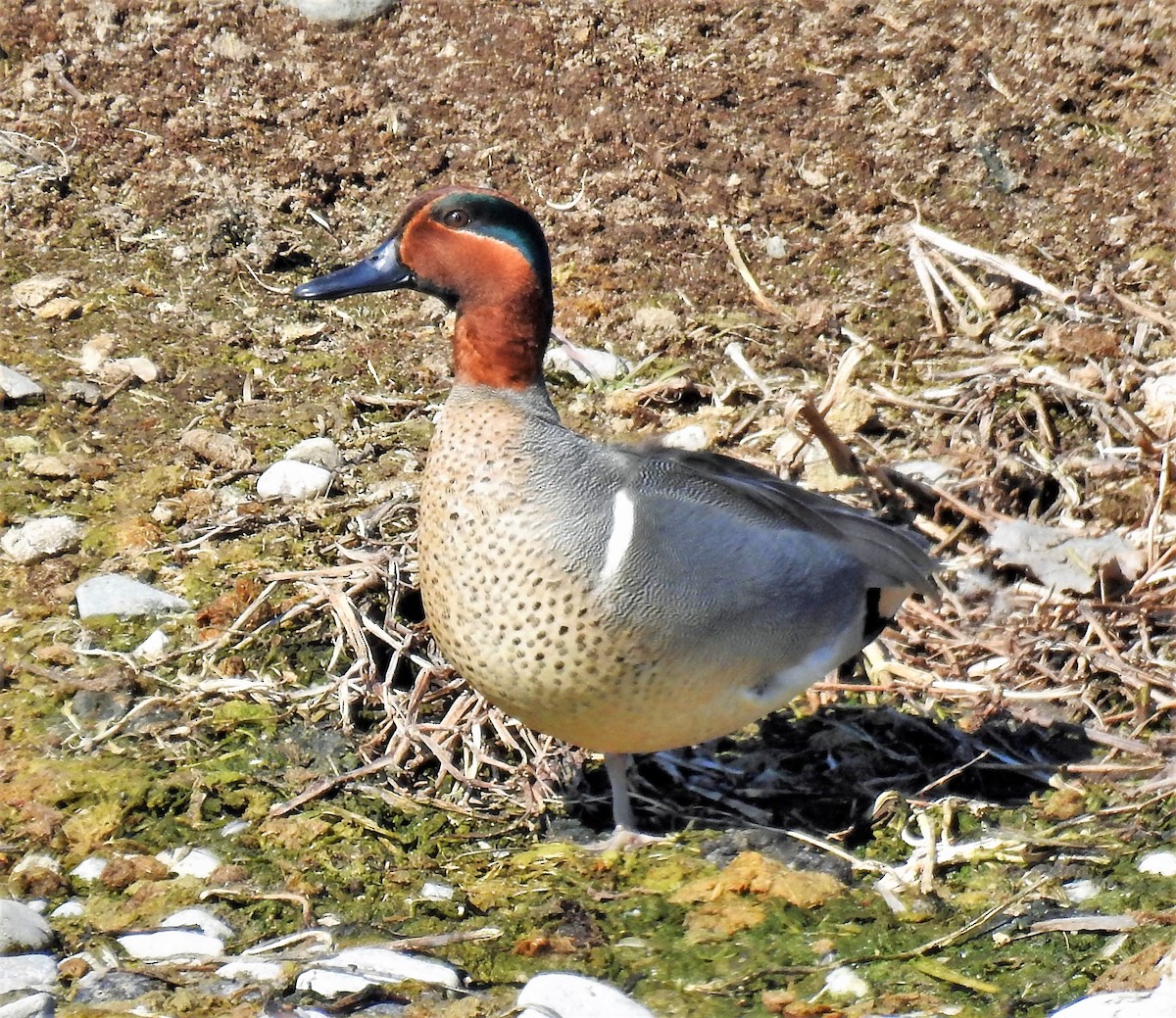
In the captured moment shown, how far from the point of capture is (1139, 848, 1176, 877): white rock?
3.31 meters

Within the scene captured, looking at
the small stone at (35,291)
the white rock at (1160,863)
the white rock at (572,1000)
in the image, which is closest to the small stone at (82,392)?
the small stone at (35,291)

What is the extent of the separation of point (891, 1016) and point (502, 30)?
4.63 metres

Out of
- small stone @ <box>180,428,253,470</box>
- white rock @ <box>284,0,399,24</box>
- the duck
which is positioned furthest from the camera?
white rock @ <box>284,0,399,24</box>

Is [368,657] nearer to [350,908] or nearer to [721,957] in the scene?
[350,908]

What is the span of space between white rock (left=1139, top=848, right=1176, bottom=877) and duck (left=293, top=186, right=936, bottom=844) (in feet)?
2.63

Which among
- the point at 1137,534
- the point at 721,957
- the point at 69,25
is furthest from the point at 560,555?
the point at 69,25

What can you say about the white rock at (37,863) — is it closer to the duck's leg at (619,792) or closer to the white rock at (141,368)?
the duck's leg at (619,792)

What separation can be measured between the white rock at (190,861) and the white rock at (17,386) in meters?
2.12

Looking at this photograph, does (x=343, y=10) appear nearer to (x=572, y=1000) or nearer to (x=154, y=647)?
(x=154, y=647)

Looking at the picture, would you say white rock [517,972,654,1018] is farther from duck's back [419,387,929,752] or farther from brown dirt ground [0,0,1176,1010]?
brown dirt ground [0,0,1176,1010]

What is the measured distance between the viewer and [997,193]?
5.84 meters

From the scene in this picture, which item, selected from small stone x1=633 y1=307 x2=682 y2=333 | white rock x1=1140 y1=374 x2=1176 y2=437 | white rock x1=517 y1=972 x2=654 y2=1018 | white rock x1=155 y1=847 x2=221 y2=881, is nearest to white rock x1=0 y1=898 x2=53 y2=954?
white rock x1=155 y1=847 x2=221 y2=881

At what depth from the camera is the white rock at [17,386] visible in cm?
507

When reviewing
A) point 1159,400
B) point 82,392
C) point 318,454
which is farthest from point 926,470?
point 82,392
